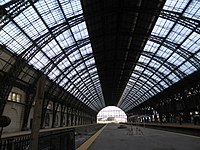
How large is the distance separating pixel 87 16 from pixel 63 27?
4079 millimetres

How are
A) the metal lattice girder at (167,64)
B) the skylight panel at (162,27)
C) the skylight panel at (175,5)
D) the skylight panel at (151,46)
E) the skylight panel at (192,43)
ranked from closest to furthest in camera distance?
the skylight panel at (175,5) → the skylight panel at (162,27) → the skylight panel at (192,43) → the skylight panel at (151,46) → the metal lattice girder at (167,64)

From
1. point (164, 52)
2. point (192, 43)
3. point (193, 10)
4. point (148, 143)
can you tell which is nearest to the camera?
point (148, 143)

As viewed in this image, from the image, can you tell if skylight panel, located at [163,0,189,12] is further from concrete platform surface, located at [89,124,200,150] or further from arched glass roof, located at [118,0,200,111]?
concrete platform surface, located at [89,124,200,150]

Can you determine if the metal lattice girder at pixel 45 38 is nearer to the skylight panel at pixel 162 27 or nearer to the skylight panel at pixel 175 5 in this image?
the skylight panel at pixel 175 5

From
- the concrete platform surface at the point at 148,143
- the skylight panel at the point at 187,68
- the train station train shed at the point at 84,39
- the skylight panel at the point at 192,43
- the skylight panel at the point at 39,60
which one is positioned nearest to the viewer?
the concrete platform surface at the point at 148,143

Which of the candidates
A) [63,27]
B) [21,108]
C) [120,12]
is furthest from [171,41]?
[21,108]

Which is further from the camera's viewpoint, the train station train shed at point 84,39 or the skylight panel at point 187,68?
the skylight panel at point 187,68

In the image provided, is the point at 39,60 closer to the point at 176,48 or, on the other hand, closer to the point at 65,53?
the point at 65,53

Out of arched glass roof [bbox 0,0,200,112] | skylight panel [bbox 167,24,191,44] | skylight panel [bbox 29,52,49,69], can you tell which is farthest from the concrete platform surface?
skylight panel [bbox 29,52,49,69]

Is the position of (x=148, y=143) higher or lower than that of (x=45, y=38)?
lower

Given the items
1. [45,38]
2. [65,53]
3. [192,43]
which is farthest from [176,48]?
[45,38]

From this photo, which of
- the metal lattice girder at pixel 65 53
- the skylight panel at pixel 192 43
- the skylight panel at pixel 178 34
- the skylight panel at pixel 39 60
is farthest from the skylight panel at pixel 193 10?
the skylight panel at pixel 39 60

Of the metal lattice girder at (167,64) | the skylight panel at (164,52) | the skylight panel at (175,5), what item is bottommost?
the metal lattice girder at (167,64)

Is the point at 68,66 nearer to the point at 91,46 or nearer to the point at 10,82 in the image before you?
the point at 91,46
